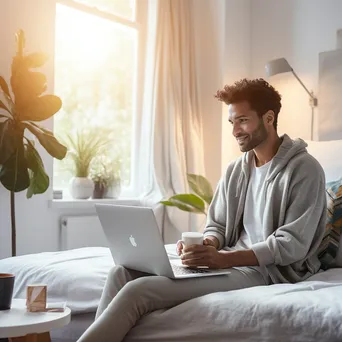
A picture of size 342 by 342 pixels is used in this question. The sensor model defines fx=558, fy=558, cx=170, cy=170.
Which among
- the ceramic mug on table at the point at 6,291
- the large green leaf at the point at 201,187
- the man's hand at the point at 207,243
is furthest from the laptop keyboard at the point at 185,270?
the large green leaf at the point at 201,187

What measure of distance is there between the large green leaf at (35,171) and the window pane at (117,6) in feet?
4.27

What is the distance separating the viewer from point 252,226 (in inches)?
80.7

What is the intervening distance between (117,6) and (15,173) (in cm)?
167

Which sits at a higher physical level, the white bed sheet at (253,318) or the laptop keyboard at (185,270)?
the laptop keyboard at (185,270)

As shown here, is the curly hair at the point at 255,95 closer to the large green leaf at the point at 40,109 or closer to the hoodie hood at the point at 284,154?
the hoodie hood at the point at 284,154

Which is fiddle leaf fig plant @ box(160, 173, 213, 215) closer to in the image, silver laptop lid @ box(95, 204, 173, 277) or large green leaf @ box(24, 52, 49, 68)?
large green leaf @ box(24, 52, 49, 68)

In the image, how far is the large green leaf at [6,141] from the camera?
2.60m

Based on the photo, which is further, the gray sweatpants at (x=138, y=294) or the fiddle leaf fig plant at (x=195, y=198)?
the fiddle leaf fig plant at (x=195, y=198)

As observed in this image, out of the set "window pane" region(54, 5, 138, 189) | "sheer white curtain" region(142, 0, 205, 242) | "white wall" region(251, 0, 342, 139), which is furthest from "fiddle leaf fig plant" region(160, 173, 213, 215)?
"white wall" region(251, 0, 342, 139)

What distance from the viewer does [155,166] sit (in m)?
3.66

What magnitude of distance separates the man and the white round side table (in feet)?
0.43

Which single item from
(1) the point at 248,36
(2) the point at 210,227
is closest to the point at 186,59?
(1) the point at 248,36

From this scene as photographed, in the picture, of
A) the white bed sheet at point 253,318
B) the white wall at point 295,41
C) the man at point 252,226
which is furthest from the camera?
the white wall at point 295,41

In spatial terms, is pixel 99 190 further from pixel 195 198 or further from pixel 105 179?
pixel 195 198
